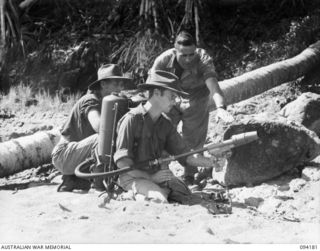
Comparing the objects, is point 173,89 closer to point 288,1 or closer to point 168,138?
point 168,138

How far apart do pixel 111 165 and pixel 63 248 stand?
1.34m

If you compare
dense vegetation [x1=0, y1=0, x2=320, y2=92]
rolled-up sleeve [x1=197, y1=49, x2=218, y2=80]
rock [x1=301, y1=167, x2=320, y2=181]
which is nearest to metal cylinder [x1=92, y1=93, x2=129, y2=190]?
rolled-up sleeve [x1=197, y1=49, x2=218, y2=80]

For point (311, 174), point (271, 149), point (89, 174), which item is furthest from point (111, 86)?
point (311, 174)

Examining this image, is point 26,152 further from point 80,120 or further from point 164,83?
point 164,83

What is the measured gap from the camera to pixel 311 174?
19.6 ft

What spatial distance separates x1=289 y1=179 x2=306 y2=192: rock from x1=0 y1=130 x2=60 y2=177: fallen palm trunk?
2868 mm

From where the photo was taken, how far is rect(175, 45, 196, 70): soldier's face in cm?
617

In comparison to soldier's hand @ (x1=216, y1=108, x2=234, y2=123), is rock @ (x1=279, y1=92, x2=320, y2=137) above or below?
below

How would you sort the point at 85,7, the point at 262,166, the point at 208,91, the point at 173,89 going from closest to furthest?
the point at 173,89
the point at 262,166
the point at 208,91
the point at 85,7

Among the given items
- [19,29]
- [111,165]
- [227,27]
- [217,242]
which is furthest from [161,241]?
[19,29]

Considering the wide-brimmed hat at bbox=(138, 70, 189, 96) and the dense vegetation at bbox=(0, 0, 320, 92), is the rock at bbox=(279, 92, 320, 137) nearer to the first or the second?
the wide-brimmed hat at bbox=(138, 70, 189, 96)

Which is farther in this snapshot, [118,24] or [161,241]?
[118,24]

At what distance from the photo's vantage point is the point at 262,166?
6059 millimetres

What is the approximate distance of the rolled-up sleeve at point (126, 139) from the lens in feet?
17.3
